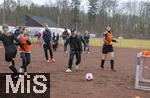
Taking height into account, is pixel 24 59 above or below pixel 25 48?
below

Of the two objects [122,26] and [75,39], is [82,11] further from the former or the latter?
[75,39]

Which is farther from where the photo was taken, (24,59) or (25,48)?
(24,59)

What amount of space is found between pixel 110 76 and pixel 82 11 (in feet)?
294

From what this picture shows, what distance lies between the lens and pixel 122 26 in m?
90.1

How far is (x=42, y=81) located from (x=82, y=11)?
92148 millimetres

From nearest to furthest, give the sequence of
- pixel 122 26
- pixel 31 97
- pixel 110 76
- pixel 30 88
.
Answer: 1. pixel 31 97
2. pixel 30 88
3. pixel 110 76
4. pixel 122 26

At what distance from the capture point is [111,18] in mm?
92000

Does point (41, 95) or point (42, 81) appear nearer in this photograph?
point (41, 95)

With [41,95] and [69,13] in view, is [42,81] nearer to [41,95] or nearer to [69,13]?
[41,95]

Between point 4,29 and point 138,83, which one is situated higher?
point 4,29

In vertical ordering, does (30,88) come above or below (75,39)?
below

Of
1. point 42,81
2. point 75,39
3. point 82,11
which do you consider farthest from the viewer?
point 82,11

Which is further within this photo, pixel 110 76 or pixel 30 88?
pixel 110 76

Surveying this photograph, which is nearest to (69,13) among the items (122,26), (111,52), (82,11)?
(82,11)
